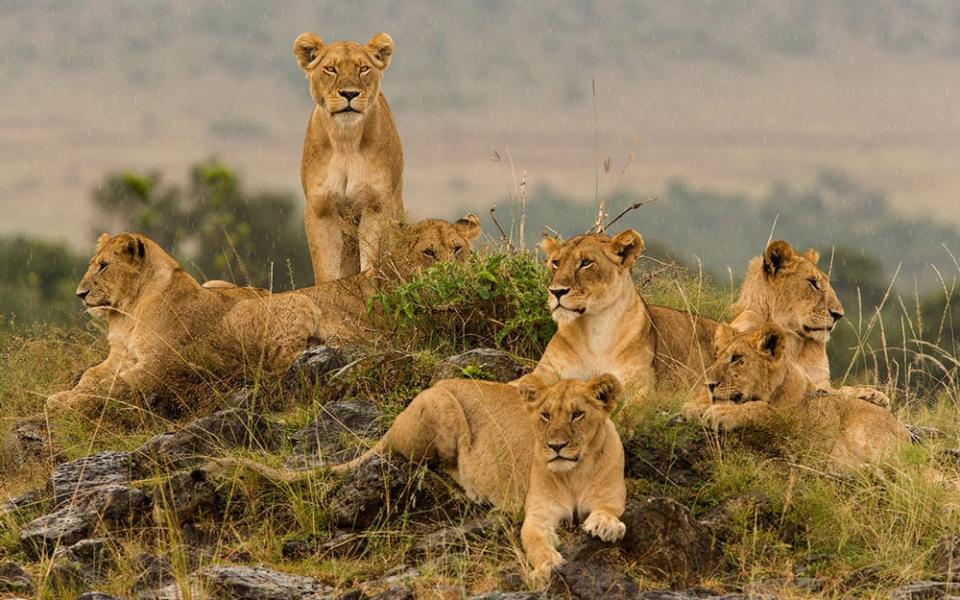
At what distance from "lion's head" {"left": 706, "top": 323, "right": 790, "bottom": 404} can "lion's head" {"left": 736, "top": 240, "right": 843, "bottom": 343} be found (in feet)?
4.38

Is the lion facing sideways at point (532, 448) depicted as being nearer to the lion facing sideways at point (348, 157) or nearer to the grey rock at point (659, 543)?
the grey rock at point (659, 543)

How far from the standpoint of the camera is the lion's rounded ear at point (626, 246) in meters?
9.88

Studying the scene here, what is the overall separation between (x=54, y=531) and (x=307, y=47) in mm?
5381

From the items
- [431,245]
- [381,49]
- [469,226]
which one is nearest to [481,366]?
[431,245]

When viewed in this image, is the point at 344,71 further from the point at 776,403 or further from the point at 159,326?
the point at 776,403

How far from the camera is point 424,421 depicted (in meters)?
→ 9.10

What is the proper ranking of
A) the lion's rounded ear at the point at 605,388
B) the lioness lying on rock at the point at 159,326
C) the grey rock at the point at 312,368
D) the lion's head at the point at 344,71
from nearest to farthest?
the lion's rounded ear at the point at 605,388
the grey rock at the point at 312,368
the lioness lying on rock at the point at 159,326
the lion's head at the point at 344,71

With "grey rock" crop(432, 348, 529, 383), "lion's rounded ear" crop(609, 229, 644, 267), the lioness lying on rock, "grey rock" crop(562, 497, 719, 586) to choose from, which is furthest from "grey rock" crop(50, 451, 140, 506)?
"grey rock" crop(562, 497, 719, 586)

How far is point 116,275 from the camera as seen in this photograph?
12234 millimetres

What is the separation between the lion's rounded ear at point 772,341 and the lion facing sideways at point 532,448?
1380 millimetres

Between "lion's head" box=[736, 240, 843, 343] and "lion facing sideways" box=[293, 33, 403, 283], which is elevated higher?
"lion facing sideways" box=[293, 33, 403, 283]

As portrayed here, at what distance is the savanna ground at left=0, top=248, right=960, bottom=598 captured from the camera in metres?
8.40

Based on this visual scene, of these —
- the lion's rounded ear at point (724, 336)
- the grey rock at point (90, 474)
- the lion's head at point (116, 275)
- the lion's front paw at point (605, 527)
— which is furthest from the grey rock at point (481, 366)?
the lion's head at point (116, 275)

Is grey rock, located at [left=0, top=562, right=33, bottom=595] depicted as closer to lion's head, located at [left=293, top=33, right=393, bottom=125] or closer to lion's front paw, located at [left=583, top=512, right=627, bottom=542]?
lion's front paw, located at [left=583, top=512, right=627, bottom=542]
